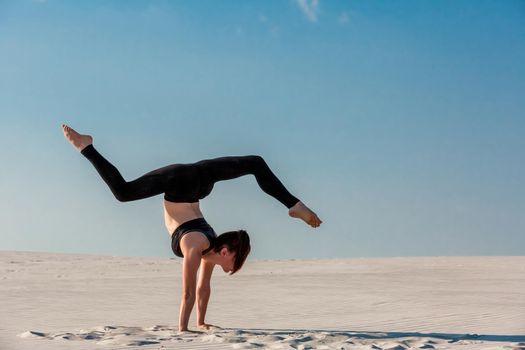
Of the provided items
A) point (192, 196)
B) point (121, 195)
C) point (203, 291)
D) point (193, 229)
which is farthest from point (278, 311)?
point (121, 195)

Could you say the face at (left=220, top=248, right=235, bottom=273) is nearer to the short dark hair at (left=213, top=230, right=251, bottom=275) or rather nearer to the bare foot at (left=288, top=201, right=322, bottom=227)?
the short dark hair at (left=213, top=230, right=251, bottom=275)

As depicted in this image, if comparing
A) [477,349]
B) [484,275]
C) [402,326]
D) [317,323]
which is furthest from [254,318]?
[484,275]

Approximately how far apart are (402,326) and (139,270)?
40.0 feet

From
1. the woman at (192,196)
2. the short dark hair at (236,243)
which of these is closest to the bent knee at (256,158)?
the woman at (192,196)

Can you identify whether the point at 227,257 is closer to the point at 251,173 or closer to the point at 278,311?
the point at 251,173

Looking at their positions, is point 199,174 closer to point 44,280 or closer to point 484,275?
point 44,280

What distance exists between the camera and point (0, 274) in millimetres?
16781

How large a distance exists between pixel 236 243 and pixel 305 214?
76cm

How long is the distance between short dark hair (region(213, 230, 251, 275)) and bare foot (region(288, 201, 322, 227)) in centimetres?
54

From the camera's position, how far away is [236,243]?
6.81m

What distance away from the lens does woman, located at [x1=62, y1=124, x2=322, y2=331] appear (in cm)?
662

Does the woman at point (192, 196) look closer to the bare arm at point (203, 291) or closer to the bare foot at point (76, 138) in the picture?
the bare foot at point (76, 138)

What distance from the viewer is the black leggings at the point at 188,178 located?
659 centimetres

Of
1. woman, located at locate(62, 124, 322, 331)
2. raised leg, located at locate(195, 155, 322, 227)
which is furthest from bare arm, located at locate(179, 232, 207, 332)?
raised leg, located at locate(195, 155, 322, 227)
